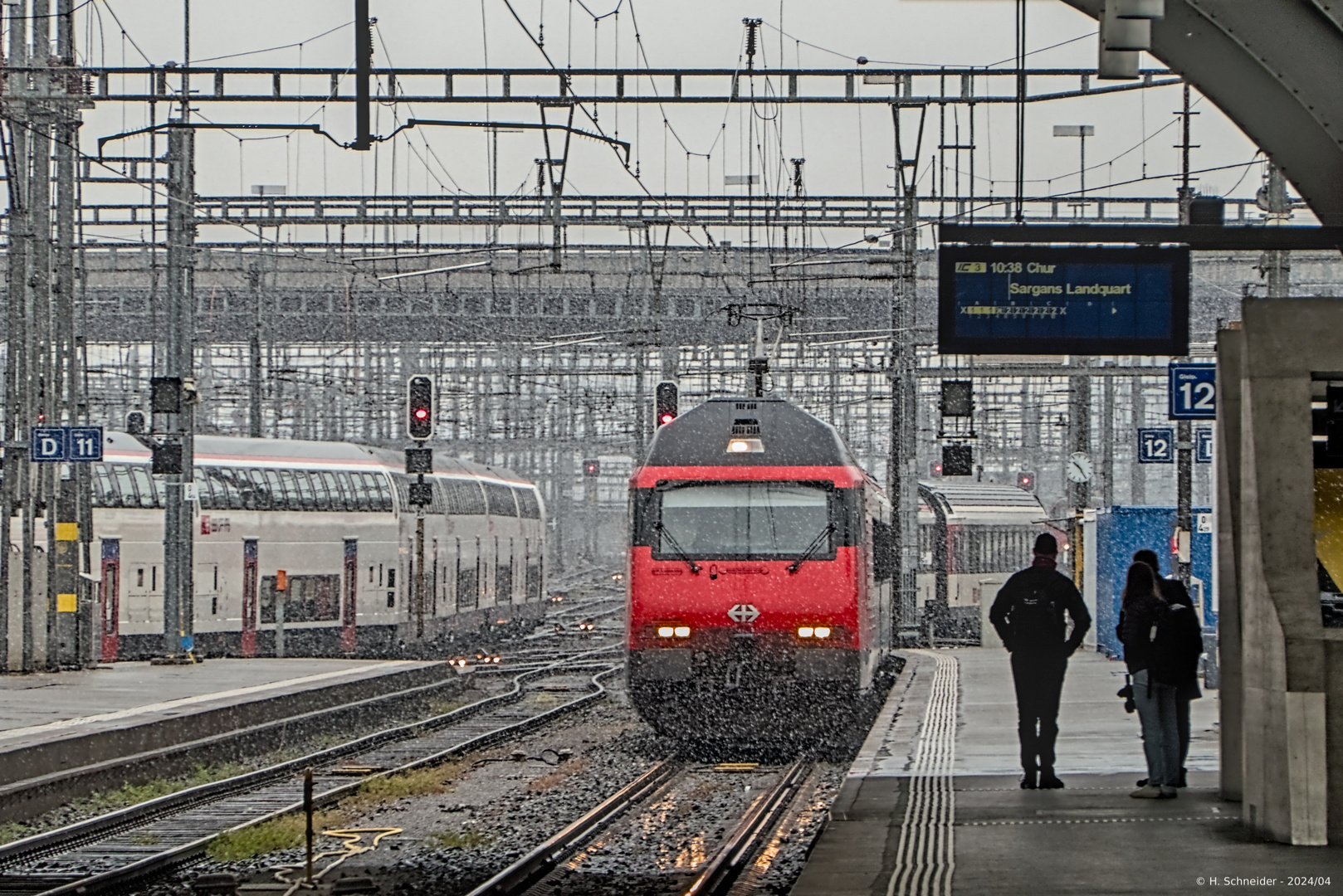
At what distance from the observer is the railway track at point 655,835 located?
9961 millimetres

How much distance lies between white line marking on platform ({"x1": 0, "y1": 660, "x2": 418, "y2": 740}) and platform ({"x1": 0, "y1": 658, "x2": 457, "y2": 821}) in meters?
0.01

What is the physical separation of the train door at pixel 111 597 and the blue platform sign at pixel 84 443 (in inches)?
281

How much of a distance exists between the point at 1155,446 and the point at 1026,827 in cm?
1291

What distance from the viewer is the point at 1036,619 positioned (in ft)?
38.1

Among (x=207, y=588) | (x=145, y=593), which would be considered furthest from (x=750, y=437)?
(x=207, y=588)

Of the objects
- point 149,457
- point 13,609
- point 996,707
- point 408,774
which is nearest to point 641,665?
point 408,774

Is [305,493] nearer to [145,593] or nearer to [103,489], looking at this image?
[145,593]

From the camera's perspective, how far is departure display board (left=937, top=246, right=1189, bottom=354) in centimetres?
1216

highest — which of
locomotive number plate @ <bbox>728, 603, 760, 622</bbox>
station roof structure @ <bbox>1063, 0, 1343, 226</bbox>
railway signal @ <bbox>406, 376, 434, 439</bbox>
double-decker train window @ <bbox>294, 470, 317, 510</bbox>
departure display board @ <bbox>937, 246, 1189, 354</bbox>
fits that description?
station roof structure @ <bbox>1063, 0, 1343, 226</bbox>

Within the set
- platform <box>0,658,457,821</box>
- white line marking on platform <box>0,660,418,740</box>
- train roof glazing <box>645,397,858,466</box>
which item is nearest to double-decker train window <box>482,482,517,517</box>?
platform <box>0,658,457,821</box>

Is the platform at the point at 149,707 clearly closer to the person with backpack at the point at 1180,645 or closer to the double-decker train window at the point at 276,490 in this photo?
the double-decker train window at the point at 276,490

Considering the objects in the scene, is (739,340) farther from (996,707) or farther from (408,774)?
(408,774)

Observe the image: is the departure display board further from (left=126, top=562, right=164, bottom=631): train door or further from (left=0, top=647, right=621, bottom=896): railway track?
(left=126, top=562, right=164, bottom=631): train door

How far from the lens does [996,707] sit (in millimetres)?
18531
